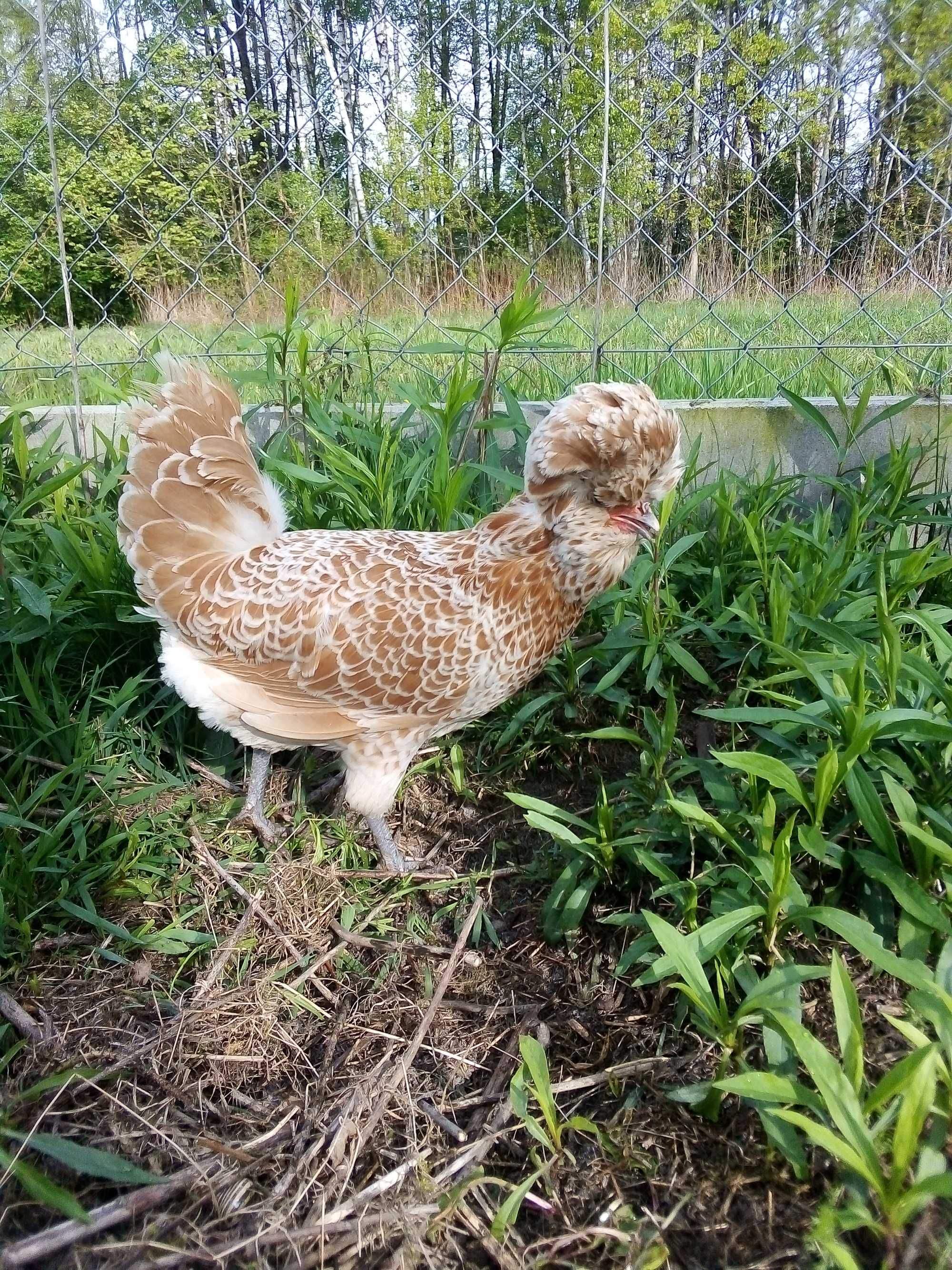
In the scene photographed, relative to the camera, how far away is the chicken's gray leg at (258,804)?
2.38m

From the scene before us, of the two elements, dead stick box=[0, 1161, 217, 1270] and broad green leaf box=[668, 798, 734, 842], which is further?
broad green leaf box=[668, 798, 734, 842]

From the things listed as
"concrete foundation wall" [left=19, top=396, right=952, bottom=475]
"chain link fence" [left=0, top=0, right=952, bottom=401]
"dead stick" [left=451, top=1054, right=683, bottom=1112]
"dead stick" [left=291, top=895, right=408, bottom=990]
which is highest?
"chain link fence" [left=0, top=0, right=952, bottom=401]

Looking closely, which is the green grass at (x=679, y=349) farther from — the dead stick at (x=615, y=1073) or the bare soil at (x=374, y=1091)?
the dead stick at (x=615, y=1073)

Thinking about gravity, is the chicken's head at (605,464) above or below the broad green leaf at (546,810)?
above

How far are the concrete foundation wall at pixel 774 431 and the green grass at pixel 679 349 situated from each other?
197 mm

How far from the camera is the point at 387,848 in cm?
233

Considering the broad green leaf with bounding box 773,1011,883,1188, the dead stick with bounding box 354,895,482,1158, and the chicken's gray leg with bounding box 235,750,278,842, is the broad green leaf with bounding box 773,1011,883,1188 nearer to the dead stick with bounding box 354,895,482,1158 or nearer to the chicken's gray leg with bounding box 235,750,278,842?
the dead stick with bounding box 354,895,482,1158

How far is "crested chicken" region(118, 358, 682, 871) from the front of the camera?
215 centimetres

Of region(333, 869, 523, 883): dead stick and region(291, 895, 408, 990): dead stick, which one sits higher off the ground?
region(333, 869, 523, 883): dead stick

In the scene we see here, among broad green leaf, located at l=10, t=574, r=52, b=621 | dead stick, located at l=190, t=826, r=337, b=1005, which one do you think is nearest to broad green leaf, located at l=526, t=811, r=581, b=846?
dead stick, located at l=190, t=826, r=337, b=1005

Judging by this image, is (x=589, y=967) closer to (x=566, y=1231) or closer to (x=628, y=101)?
(x=566, y=1231)

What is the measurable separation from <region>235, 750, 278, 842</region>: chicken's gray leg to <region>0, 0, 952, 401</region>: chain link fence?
1.55m

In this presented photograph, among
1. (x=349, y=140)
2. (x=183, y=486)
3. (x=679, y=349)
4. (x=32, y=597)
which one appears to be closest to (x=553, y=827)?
(x=183, y=486)

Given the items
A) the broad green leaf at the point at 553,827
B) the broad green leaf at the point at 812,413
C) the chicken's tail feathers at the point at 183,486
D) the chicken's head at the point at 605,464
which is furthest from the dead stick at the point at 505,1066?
the broad green leaf at the point at 812,413
